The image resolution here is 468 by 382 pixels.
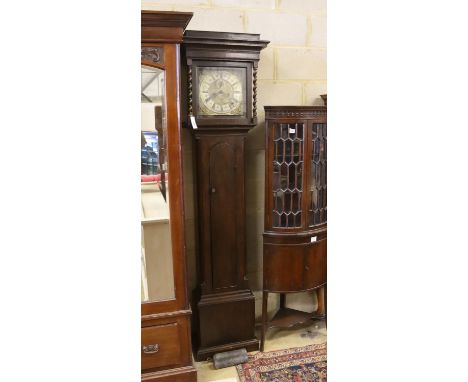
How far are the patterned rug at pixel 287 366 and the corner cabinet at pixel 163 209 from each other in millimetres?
348

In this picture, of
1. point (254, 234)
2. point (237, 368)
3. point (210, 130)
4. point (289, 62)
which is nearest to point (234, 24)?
point (289, 62)

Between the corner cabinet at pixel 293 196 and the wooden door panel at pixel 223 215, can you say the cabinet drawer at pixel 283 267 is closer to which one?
the corner cabinet at pixel 293 196

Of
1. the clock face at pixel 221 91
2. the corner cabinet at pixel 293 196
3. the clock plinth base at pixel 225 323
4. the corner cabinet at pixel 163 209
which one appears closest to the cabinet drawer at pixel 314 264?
the corner cabinet at pixel 293 196

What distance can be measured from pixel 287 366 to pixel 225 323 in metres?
0.43

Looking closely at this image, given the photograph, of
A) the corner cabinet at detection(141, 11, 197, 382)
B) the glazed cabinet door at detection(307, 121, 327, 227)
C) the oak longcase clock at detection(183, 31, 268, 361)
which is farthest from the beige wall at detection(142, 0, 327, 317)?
the corner cabinet at detection(141, 11, 197, 382)

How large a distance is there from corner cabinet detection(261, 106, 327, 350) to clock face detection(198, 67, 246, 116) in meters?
0.20

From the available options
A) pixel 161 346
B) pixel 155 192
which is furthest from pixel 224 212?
pixel 161 346

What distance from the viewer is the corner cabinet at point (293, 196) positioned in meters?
2.15

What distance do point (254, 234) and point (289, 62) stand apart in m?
1.16
